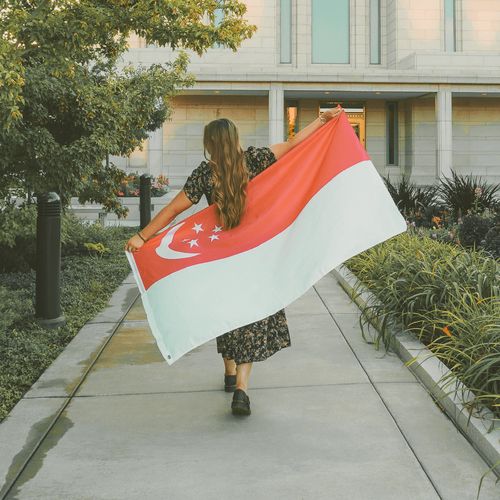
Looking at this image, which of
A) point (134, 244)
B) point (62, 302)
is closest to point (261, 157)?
point (134, 244)

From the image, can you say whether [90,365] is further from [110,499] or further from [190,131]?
[190,131]

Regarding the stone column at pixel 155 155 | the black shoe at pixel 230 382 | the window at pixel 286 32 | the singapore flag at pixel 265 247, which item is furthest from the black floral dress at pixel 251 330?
the window at pixel 286 32

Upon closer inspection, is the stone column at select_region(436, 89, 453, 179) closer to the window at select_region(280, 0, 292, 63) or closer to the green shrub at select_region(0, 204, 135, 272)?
the window at select_region(280, 0, 292, 63)

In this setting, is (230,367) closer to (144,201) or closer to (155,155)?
(144,201)

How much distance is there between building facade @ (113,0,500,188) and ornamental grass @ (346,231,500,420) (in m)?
23.1

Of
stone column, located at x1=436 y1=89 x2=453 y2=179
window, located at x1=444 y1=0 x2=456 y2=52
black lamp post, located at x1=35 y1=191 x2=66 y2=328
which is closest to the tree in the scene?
black lamp post, located at x1=35 y1=191 x2=66 y2=328

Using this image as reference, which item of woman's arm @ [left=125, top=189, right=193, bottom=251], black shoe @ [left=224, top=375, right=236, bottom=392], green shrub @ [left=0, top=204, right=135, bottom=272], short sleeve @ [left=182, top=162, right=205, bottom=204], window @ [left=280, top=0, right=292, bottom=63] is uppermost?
window @ [left=280, top=0, right=292, bottom=63]

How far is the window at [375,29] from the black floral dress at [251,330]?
35532 mm

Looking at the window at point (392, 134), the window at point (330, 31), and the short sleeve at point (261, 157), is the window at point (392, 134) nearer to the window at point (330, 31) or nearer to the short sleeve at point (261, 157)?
the window at point (330, 31)

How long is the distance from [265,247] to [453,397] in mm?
1564

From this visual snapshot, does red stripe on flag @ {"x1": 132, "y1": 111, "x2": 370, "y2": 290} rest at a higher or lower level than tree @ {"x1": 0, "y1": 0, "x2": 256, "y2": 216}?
lower

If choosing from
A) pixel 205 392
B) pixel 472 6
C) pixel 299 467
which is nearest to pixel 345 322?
pixel 205 392

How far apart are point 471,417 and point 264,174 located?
6.73 ft

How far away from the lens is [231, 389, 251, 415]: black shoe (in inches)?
183
